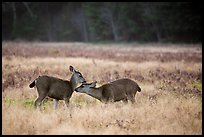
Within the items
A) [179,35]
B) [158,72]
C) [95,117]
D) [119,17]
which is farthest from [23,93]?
[119,17]

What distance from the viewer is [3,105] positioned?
10867 mm

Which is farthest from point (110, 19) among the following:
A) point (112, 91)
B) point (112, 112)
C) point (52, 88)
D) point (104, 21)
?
point (112, 112)

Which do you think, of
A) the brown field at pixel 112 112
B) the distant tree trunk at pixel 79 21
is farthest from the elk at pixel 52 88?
the distant tree trunk at pixel 79 21

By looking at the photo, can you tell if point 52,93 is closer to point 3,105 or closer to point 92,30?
point 3,105

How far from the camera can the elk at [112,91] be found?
10.7 m

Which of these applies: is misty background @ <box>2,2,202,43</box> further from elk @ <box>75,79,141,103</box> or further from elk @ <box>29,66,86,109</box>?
elk @ <box>29,66,86,109</box>

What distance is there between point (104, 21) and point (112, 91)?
1953 inches

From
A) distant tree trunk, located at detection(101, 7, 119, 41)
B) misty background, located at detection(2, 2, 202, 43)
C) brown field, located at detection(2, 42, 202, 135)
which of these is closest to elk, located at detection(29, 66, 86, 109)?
brown field, located at detection(2, 42, 202, 135)

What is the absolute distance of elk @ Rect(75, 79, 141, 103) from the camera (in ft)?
35.2

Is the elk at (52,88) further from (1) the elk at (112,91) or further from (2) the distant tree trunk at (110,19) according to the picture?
(2) the distant tree trunk at (110,19)

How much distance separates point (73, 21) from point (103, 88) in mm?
58406

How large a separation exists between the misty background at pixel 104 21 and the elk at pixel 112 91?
37.3m

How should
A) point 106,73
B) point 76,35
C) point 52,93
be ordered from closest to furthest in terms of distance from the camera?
1. point 52,93
2. point 106,73
3. point 76,35

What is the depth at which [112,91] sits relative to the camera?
10.7 meters
